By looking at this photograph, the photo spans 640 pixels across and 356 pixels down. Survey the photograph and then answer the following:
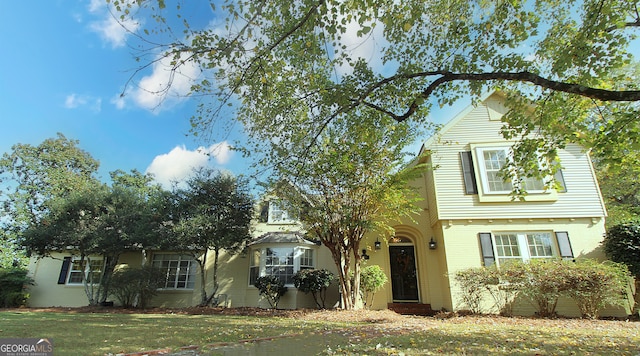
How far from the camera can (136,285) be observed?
43.5 feet

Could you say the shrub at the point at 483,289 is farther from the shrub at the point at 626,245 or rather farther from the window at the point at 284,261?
the window at the point at 284,261

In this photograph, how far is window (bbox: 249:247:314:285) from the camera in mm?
13336

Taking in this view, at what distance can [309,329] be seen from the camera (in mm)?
6824

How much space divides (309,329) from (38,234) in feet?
43.6

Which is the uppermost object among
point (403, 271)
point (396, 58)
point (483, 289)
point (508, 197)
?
point (396, 58)

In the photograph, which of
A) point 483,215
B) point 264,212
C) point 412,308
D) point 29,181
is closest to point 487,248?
point 483,215

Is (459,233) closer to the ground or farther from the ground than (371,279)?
farther from the ground

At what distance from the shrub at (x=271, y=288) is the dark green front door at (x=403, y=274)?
452cm

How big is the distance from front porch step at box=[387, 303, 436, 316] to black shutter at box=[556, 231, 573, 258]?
475cm

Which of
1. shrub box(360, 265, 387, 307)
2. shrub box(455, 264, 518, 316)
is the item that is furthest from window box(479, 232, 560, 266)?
shrub box(360, 265, 387, 307)

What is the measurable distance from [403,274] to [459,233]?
284 cm

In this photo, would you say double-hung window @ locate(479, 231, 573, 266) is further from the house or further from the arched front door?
the arched front door

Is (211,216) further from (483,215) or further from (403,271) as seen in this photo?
(483,215)

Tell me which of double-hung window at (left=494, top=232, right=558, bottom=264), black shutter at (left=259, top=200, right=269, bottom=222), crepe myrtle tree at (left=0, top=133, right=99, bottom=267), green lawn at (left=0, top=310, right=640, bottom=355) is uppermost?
crepe myrtle tree at (left=0, top=133, right=99, bottom=267)
